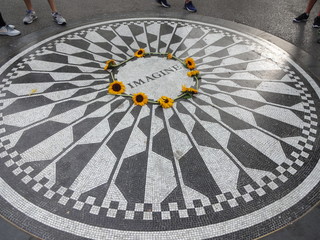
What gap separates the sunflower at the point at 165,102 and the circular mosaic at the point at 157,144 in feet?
0.27

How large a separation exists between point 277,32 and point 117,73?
3258 mm

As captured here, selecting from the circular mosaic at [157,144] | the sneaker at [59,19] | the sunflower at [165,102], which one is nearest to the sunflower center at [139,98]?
the circular mosaic at [157,144]

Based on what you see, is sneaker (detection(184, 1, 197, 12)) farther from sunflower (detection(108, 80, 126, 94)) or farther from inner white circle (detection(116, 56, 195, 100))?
sunflower (detection(108, 80, 126, 94))

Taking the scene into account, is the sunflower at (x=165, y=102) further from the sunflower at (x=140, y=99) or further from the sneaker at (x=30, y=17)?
the sneaker at (x=30, y=17)

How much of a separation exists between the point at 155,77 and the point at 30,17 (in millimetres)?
3097

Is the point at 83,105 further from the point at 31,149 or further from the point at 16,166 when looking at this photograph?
the point at 16,166

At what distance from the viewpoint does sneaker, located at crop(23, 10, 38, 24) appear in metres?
5.19

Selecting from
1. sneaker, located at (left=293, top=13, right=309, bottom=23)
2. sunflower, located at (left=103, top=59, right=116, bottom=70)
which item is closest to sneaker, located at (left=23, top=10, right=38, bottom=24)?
sunflower, located at (left=103, top=59, right=116, bottom=70)

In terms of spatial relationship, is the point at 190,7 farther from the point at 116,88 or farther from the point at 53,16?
the point at 116,88

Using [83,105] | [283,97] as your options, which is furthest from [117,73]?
[283,97]

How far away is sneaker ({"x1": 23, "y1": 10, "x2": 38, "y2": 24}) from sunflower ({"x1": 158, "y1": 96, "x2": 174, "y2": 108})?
348 centimetres

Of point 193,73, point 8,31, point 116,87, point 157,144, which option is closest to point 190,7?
point 193,73

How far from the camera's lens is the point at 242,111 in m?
3.45

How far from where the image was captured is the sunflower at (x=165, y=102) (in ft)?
11.3
